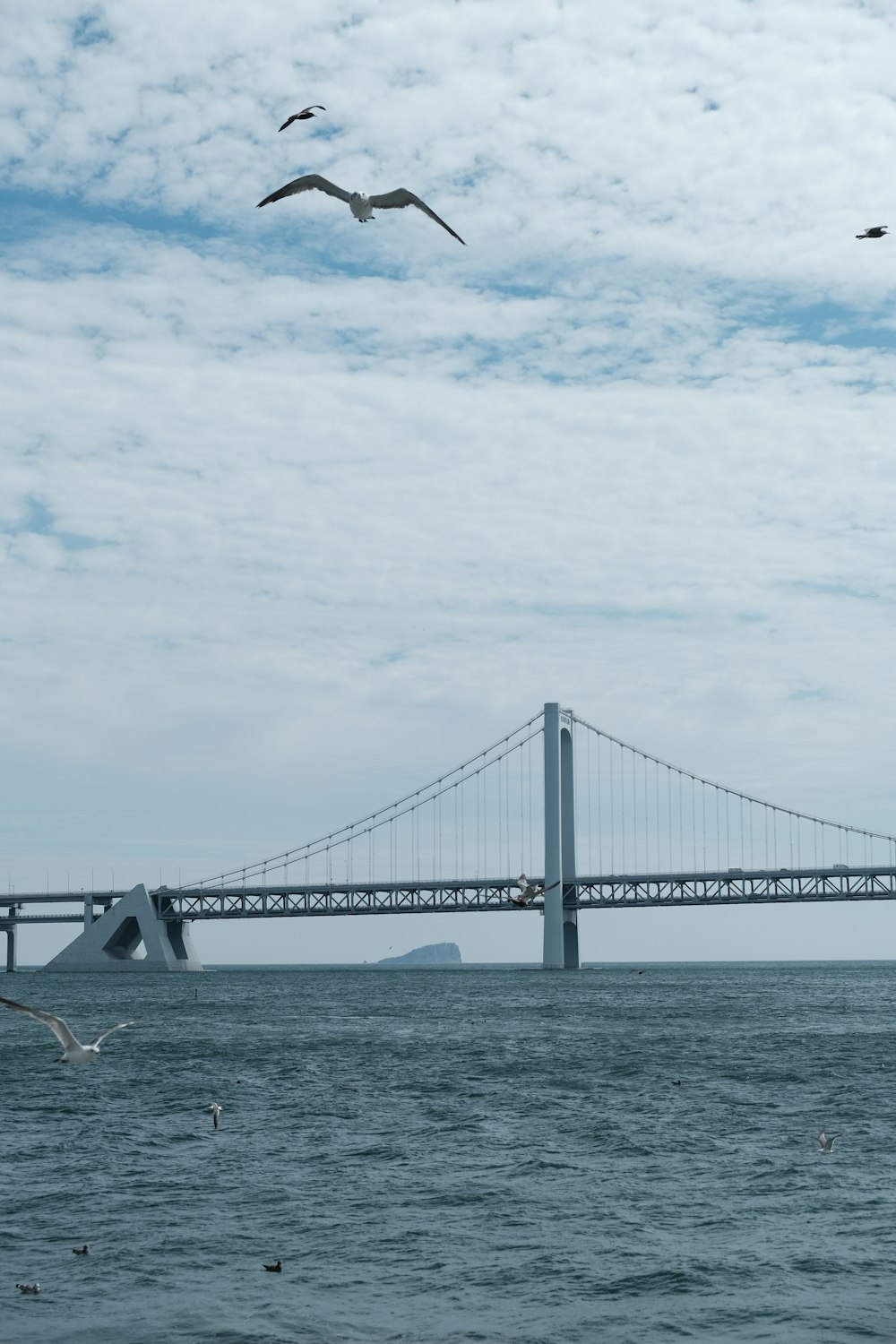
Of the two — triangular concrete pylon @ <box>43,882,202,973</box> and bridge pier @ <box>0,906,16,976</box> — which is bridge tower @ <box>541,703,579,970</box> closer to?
triangular concrete pylon @ <box>43,882,202,973</box>

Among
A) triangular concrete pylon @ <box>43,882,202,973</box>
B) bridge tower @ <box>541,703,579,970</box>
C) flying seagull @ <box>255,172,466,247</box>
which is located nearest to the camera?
flying seagull @ <box>255,172,466,247</box>

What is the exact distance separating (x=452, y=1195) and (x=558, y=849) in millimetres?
88339

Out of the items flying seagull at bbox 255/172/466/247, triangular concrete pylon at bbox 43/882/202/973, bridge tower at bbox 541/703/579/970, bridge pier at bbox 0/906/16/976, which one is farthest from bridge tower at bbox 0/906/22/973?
flying seagull at bbox 255/172/466/247

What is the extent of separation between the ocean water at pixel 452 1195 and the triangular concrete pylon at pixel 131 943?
8330 centimetres

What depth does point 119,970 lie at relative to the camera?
413ft

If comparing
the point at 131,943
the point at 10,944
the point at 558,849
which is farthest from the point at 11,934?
the point at 558,849

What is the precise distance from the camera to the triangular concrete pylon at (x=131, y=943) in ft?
415

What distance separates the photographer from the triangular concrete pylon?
4975 inches

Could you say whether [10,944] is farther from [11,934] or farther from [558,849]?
[558,849]

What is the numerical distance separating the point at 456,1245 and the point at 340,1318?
314cm

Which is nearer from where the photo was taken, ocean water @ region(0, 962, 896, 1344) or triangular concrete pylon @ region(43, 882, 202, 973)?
ocean water @ region(0, 962, 896, 1344)

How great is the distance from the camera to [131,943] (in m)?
131

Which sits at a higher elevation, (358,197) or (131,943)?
(358,197)

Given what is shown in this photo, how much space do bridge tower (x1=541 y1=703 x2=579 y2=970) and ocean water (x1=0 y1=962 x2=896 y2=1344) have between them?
2541 inches
